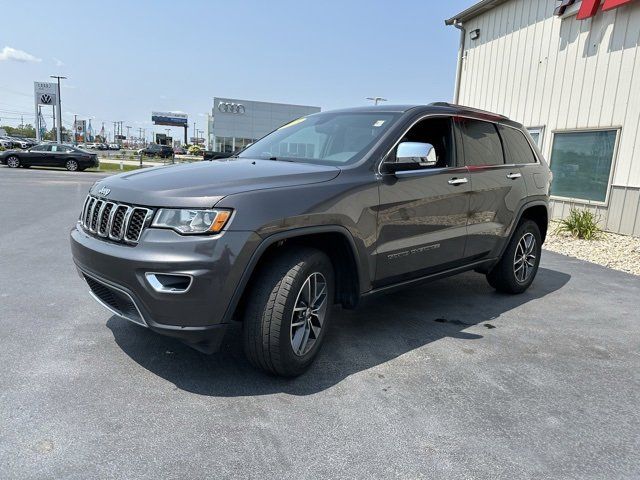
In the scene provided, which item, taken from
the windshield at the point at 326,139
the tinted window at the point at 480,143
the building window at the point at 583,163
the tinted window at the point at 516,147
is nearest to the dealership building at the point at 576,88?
the building window at the point at 583,163

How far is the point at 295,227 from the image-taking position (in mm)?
3047

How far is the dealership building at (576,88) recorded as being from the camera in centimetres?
920

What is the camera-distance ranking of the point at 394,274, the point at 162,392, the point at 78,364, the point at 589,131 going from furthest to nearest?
the point at 589,131, the point at 394,274, the point at 78,364, the point at 162,392

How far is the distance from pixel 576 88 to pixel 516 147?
6442 mm

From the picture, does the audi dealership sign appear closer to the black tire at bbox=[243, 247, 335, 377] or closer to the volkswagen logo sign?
the volkswagen logo sign

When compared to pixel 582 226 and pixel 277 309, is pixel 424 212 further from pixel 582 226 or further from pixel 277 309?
pixel 582 226

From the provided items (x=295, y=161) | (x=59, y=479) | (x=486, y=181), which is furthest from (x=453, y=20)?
(x=59, y=479)

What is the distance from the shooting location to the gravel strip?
752 centimetres

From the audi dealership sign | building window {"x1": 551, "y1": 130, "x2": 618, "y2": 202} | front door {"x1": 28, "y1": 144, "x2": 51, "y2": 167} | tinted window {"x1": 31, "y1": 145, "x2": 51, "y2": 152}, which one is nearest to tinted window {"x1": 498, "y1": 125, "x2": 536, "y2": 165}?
building window {"x1": 551, "y1": 130, "x2": 618, "y2": 202}

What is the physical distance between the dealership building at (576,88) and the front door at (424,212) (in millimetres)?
6499

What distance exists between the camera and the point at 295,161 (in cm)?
385

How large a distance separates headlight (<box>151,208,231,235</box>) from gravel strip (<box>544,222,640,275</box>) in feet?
21.4

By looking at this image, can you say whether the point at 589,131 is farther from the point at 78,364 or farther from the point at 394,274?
the point at 78,364

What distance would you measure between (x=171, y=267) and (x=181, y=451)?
0.94m
